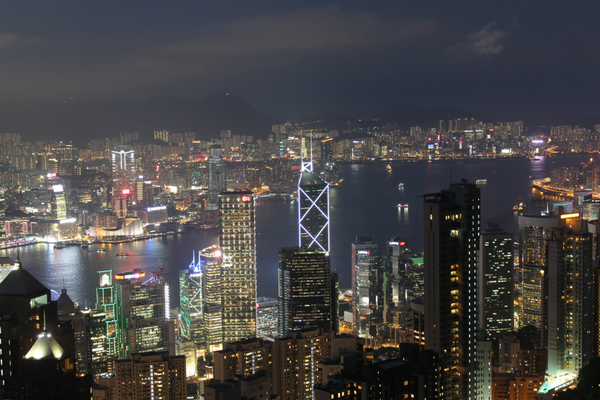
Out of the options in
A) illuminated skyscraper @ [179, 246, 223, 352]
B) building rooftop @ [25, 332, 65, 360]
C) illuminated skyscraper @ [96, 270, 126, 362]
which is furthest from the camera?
illuminated skyscraper @ [179, 246, 223, 352]

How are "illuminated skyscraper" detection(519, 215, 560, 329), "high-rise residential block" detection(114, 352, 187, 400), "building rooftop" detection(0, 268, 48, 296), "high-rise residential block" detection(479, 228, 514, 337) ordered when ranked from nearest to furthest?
"building rooftop" detection(0, 268, 48, 296) → "high-rise residential block" detection(114, 352, 187, 400) → "high-rise residential block" detection(479, 228, 514, 337) → "illuminated skyscraper" detection(519, 215, 560, 329)

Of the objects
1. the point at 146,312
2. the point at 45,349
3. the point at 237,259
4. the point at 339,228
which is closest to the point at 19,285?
the point at 45,349

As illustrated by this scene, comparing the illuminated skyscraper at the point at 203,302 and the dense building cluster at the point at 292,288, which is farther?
the illuminated skyscraper at the point at 203,302

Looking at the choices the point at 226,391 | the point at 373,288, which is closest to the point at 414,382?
the point at 226,391

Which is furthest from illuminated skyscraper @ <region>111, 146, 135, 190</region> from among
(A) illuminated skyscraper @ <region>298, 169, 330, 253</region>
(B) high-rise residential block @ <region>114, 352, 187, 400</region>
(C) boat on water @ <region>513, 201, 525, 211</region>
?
(B) high-rise residential block @ <region>114, 352, 187, 400</region>

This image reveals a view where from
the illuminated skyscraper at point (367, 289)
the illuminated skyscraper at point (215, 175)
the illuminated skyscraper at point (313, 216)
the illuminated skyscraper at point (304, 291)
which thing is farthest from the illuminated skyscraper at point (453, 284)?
the illuminated skyscraper at point (215, 175)

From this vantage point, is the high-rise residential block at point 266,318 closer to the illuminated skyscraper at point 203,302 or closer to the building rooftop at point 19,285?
the illuminated skyscraper at point 203,302

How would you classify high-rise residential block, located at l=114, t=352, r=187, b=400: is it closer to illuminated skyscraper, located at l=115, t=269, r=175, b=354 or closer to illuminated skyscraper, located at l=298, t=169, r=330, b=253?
illuminated skyscraper, located at l=115, t=269, r=175, b=354
